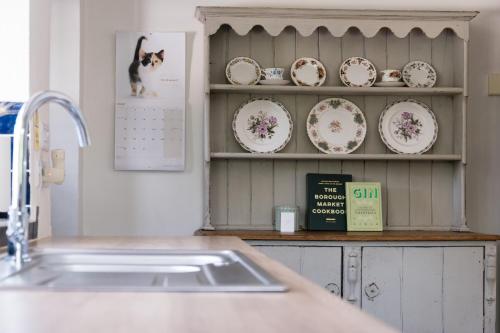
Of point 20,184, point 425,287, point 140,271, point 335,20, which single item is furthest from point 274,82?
point 20,184

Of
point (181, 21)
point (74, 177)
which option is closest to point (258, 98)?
point (181, 21)

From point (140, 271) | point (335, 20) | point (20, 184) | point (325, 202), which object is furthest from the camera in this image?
point (325, 202)

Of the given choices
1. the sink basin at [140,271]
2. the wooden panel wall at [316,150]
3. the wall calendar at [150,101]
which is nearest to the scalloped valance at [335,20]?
the wooden panel wall at [316,150]

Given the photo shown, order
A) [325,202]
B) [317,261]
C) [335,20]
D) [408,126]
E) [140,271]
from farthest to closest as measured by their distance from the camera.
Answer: [408,126], [325,202], [335,20], [317,261], [140,271]

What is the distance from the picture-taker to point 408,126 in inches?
143

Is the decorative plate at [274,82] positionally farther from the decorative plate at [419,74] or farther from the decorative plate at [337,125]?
the decorative plate at [419,74]

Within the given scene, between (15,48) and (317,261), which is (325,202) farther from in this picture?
(15,48)

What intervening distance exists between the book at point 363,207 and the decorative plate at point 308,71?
562 millimetres

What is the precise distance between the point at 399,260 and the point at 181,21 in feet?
5.32

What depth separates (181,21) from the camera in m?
3.60

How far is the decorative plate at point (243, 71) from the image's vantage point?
3.54m

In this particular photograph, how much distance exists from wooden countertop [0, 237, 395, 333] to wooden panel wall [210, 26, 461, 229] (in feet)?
8.15

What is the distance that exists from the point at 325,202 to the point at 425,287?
0.64 meters

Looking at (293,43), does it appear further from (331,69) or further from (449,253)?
(449,253)
